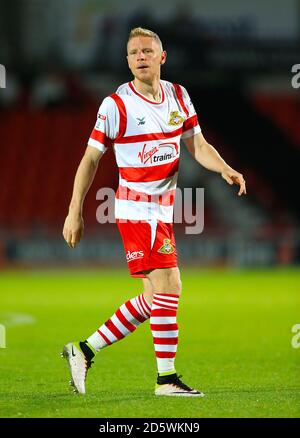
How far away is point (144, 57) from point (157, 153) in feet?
2.03

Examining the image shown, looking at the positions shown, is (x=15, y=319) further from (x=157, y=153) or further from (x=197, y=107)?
(x=197, y=107)

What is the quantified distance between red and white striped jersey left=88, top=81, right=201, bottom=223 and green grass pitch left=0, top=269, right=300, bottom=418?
120 centimetres

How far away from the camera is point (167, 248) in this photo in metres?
6.21

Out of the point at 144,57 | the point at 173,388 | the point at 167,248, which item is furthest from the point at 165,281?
the point at 144,57

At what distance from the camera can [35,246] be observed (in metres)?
19.3

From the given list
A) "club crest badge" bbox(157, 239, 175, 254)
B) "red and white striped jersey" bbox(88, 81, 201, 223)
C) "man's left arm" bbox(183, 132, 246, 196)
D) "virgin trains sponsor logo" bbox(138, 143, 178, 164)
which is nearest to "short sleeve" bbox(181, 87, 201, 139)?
"man's left arm" bbox(183, 132, 246, 196)

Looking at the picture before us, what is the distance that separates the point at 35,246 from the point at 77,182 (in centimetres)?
1326

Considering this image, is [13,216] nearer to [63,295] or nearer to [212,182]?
[212,182]

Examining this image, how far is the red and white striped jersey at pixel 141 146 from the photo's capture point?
6254 millimetres

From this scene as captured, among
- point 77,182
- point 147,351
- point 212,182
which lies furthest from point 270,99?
point 77,182

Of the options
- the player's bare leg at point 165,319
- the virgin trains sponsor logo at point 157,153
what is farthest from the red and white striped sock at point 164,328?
the virgin trains sponsor logo at point 157,153

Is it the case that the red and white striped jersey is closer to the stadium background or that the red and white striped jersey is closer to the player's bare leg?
the player's bare leg

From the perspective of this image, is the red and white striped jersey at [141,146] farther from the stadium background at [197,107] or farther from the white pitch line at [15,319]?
the stadium background at [197,107]

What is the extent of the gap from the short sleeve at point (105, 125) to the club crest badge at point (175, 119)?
0.39 metres
